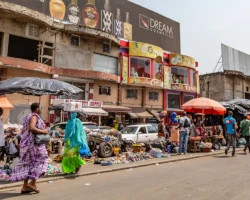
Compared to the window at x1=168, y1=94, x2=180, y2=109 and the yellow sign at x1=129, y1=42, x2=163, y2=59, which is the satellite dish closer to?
the yellow sign at x1=129, y1=42, x2=163, y2=59

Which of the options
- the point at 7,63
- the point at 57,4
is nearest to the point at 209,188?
the point at 7,63

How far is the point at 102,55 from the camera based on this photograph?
24.8 meters

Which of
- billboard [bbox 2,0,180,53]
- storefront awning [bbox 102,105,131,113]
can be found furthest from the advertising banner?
billboard [bbox 2,0,180,53]

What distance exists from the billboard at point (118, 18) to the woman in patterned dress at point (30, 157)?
20239mm

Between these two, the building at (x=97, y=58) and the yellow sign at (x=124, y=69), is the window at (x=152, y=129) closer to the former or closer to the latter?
the building at (x=97, y=58)

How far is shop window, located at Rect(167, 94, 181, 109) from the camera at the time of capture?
30366mm

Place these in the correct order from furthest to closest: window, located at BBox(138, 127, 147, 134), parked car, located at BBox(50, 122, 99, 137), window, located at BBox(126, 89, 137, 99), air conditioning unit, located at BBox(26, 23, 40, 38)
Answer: window, located at BBox(126, 89, 137, 99) < air conditioning unit, located at BBox(26, 23, 40, 38) < window, located at BBox(138, 127, 147, 134) < parked car, located at BBox(50, 122, 99, 137)

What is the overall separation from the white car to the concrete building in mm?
25576

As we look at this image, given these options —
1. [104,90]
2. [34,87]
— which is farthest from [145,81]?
[34,87]

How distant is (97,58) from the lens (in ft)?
80.5

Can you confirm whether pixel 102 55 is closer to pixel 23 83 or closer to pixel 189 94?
pixel 189 94

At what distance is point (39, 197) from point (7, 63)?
14669mm

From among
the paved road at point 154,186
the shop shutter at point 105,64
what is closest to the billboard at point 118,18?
the shop shutter at point 105,64

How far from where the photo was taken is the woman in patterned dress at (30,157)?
18.0 feet
